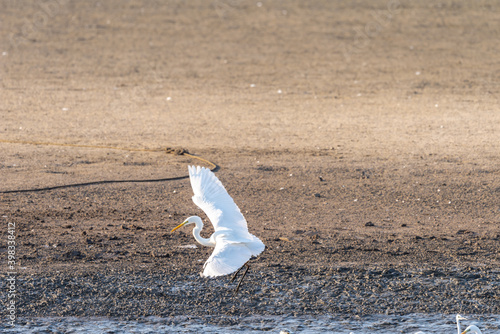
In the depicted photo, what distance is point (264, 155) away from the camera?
10633 mm

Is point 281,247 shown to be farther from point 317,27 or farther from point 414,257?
point 317,27

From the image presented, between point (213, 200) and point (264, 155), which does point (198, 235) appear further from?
point (264, 155)

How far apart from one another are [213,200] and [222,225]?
29cm

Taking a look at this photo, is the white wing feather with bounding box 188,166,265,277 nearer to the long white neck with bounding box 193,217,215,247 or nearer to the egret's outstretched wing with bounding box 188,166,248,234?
the egret's outstretched wing with bounding box 188,166,248,234

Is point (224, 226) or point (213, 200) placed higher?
point (213, 200)

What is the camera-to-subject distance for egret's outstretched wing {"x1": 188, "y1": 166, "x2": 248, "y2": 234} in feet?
20.3

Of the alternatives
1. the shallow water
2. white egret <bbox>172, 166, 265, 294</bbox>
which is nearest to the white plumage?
white egret <bbox>172, 166, 265, 294</bbox>

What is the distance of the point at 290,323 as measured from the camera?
19.3 ft

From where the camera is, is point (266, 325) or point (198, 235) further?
point (198, 235)

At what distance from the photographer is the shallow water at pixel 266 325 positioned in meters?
5.72

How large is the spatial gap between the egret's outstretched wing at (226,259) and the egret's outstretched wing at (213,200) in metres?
0.44

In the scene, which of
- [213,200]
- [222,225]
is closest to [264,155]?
[213,200]

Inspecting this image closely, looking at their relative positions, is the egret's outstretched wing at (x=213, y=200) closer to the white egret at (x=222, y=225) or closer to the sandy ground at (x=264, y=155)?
the white egret at (x=222, y=225)

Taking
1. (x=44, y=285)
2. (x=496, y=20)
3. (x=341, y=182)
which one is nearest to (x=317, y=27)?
(x=496, y=20)
